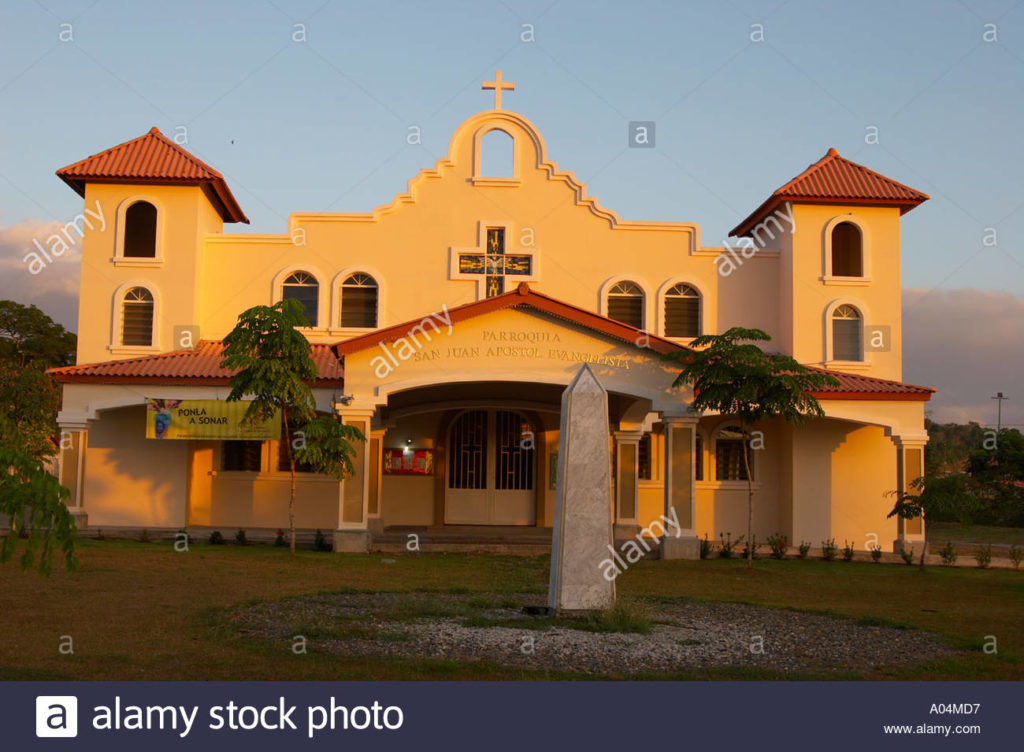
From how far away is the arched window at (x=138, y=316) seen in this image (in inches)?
890

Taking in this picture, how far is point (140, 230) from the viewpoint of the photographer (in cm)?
2284

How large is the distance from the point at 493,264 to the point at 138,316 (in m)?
8.18

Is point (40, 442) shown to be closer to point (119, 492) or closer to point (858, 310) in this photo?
point (119, 492)

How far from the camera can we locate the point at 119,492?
22109 mm

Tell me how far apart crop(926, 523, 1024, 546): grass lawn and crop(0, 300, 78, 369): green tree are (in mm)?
38111

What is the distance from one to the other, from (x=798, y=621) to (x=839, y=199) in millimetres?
13728

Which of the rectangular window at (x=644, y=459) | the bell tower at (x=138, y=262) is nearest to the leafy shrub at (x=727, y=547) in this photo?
the rectangular window at (x=644, y=459)

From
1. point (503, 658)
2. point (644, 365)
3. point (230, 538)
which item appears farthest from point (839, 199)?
point (503, 658)

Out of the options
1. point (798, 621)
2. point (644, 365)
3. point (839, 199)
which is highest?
point (839, 199)

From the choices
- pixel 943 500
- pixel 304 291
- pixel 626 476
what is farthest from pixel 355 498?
pixel 943 500

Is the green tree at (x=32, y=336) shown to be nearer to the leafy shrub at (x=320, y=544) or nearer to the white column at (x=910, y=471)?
the leafy shrub at (x=320, y=544)

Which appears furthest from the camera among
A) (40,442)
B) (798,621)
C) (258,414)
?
(40,442)

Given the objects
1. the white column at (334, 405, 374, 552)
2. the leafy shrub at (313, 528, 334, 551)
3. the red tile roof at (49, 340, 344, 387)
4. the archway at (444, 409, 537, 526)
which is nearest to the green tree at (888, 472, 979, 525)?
the archway at (444, 409, 537, 526)

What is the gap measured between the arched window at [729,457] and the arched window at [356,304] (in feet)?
28.4
